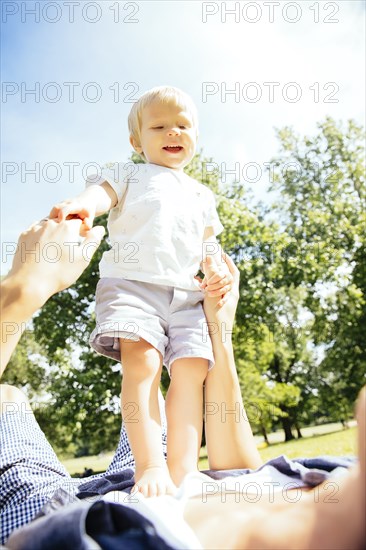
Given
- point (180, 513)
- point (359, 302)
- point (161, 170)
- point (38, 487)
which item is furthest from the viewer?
point (359, 302)

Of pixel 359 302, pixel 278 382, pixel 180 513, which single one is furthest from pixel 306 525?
pixel 278 382

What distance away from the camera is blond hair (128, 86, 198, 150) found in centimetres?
274

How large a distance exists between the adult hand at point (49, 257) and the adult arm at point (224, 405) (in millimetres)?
880

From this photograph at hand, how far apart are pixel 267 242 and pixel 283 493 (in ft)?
43.7

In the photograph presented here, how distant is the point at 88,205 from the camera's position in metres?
2.18

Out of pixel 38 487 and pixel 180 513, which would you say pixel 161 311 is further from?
pixel 180 513

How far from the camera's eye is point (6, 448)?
2219mm

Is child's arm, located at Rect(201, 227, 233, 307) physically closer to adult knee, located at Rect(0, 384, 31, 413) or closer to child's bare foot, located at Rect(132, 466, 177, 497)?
child's bare foot, located at Rect(132, 466, 177, 497)

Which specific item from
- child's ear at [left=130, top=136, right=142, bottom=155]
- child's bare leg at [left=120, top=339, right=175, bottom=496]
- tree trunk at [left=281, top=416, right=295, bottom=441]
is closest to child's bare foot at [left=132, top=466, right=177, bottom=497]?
child's bare leg at [left=120, top=339, right=175, bottom=496]

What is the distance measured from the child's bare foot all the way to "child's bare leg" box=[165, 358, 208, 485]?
0.46 feet

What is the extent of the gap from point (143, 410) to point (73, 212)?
79 cm

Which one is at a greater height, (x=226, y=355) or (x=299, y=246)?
(x=299, y=246)

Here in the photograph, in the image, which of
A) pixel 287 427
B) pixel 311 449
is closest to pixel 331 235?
pixel 311 449

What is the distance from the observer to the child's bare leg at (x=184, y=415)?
216 centimetres
